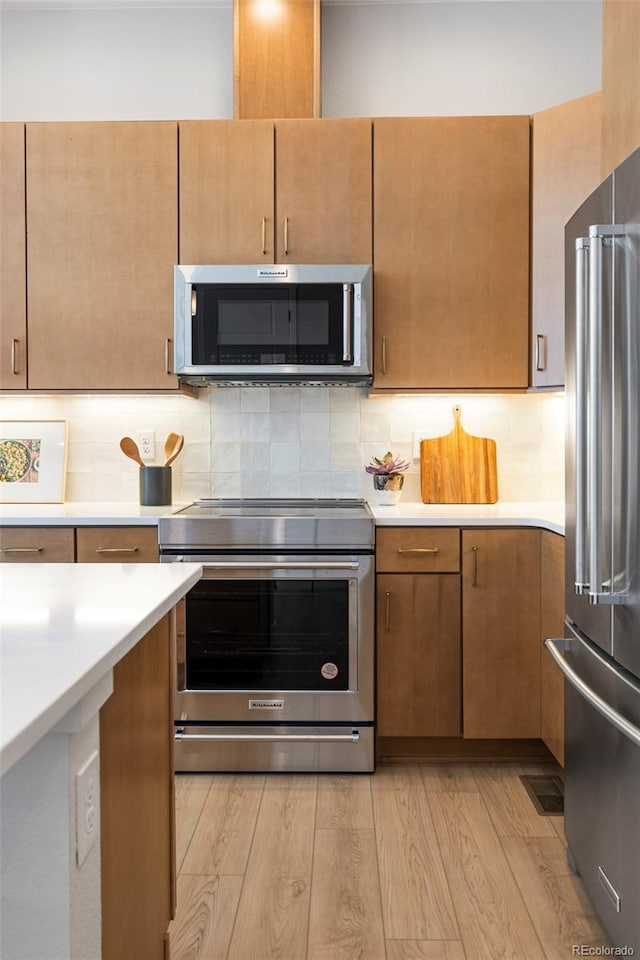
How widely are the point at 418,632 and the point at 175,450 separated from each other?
48.9 inches

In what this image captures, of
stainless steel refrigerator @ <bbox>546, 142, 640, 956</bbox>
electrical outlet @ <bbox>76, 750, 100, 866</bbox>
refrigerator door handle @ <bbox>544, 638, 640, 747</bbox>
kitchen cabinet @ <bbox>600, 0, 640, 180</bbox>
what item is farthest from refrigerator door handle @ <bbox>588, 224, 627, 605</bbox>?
electrical outlet @ <bbox>76, 750, 100, 866</bbox>

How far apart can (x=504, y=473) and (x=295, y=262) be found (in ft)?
4.07

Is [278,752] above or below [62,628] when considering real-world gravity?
below

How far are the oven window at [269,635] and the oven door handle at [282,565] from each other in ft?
0.18

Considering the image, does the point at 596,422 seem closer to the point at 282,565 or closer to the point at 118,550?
the point at 282,565

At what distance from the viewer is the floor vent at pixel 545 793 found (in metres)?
2.38

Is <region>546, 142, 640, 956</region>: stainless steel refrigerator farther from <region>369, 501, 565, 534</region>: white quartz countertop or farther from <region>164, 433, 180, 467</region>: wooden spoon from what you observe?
<region>164, 433, 180, 467</region>: wooden spoon

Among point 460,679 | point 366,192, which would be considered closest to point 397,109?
point 366,192

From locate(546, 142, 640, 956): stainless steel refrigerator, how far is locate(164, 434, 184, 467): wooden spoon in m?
1.84

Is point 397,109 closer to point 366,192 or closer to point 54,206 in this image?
point 366,192

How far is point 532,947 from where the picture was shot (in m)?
1.72

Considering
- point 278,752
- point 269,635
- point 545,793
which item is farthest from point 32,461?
point 545,793

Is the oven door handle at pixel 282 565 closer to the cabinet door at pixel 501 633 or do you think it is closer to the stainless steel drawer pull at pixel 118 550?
the stainless steel drawer pull at pixel 118 550

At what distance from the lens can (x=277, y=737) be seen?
8.79 ft
